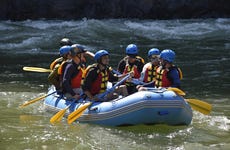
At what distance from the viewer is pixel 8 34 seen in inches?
734

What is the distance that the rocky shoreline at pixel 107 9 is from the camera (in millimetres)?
23812

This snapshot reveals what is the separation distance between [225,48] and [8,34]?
27.4 feet

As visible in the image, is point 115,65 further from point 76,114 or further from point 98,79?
point 76,114

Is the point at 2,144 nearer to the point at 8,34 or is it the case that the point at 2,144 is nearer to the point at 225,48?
the point at 225,48

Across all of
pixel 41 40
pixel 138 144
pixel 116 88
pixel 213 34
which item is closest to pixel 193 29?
pixel 213 34

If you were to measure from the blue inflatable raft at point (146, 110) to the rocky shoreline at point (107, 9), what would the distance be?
55.7ft

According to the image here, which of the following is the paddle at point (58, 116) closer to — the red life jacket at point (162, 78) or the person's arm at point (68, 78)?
the person's arm at point (68, 78)

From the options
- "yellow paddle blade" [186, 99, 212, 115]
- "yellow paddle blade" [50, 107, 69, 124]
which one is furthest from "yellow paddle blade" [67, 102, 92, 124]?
"yellow paddle blade" [186, 99, 212, 115]

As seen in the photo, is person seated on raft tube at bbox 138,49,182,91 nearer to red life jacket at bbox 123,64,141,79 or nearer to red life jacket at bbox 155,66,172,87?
red life jacket at bbox 155,66,172,87

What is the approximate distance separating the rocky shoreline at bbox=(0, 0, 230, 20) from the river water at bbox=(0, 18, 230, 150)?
1.38m

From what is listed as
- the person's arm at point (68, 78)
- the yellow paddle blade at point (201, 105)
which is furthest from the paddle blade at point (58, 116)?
the yellow paddle blade at point (201, 105)

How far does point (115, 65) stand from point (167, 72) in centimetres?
536

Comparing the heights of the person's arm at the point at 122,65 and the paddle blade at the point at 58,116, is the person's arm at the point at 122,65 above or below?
above

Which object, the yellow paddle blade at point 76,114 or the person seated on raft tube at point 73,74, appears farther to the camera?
the person seated on raft tube at point 73,74
